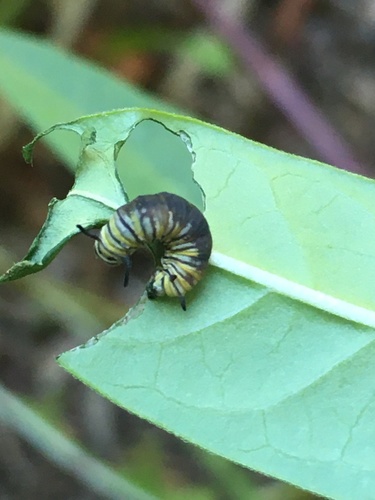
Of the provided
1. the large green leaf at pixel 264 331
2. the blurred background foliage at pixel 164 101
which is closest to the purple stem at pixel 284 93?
the blurred background foliage at pixel 164 101

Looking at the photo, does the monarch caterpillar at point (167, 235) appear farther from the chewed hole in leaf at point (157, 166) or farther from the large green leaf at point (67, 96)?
the large green leaf at point (67, 96)

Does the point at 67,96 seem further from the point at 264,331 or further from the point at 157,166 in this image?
the point at 264,331

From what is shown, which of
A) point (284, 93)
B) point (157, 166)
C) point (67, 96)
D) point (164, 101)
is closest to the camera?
point (157, 166)

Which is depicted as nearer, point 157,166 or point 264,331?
point 264,331

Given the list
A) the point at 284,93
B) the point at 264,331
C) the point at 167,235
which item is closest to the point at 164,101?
the point at 284,93

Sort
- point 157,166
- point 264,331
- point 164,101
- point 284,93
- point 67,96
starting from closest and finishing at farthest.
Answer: point 264,331 < point 157,166 < point 67,96 < point 164,101 < point 284,93

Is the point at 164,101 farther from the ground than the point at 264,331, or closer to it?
closer to it
